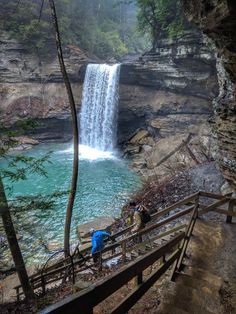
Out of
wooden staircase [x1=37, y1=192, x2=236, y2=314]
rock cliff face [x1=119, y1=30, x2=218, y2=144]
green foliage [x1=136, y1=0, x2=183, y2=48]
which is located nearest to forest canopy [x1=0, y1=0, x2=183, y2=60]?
green foliage [x1=136, y1=0, x2=183, y2=48]

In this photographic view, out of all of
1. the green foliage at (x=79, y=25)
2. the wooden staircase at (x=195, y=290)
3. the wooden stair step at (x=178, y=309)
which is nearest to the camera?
the wooden stair step at (x=178, y=309)

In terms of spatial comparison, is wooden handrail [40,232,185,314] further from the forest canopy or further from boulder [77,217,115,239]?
the forest canopy

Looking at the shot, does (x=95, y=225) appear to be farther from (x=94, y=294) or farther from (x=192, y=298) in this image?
(x=94, y=294)

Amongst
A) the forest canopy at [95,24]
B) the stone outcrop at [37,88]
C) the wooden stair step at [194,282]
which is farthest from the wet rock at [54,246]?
the stone outcrop at [37,88]

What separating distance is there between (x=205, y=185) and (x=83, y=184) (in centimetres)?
935

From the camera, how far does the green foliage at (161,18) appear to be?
78.4 ft

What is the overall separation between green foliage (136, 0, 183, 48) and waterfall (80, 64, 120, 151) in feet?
18.2

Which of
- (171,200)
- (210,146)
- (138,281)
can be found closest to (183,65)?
(210,146)

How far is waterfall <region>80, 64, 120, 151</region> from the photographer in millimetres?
31094

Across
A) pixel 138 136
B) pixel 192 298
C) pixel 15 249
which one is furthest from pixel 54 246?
pixel 138 136

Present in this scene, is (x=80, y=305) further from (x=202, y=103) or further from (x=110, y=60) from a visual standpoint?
(x=110, y=60)

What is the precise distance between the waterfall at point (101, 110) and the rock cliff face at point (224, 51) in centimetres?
2086

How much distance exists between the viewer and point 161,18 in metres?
25.7

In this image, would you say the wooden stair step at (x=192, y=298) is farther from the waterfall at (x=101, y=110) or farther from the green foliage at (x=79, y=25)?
the waterfall at (x=101, y=110)
